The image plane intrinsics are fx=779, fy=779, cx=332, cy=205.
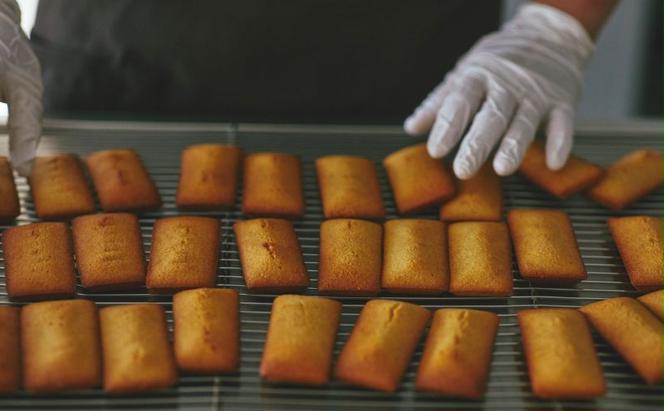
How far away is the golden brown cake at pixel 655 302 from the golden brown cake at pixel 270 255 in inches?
30.5

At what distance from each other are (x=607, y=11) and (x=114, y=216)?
154 cm

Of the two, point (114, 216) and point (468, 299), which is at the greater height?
point (114, 216)

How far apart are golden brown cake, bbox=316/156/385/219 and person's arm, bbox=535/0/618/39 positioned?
2.52 ft

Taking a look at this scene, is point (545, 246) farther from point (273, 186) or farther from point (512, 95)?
point (273, 186)

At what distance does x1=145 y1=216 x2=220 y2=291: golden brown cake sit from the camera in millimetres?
1787

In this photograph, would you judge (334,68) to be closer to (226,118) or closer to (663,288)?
(226,118)

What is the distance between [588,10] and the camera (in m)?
2.29

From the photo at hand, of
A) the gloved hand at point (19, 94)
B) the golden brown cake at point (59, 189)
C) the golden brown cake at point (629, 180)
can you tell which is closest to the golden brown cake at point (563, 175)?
the golden brown cake at point (629, 180)

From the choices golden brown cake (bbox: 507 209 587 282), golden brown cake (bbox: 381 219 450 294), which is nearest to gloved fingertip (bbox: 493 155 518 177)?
golden brown cake (bbox: 507 209 587 282)

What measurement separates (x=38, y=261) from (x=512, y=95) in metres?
1.30

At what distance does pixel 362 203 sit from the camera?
2020mm

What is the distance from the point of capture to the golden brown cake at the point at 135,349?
1551mm

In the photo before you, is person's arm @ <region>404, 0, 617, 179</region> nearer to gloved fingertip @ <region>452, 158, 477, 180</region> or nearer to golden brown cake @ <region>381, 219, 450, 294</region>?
gloved fingertip @ <region>452, 158, 477, 180</region>

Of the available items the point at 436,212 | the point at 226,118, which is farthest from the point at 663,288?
the point at 226,118
